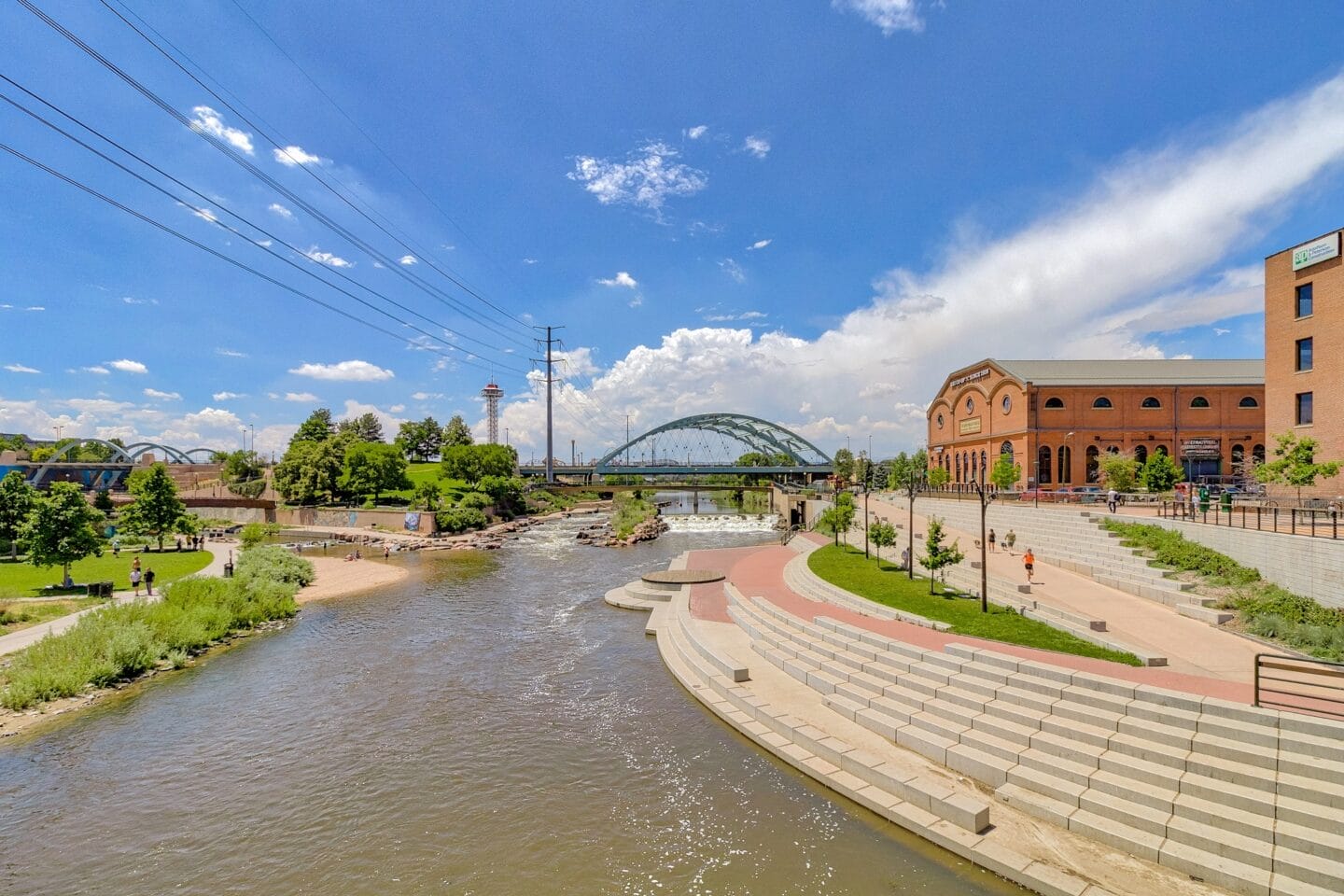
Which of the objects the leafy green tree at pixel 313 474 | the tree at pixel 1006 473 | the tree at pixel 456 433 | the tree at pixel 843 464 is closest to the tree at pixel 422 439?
the tree at pixel 456 433

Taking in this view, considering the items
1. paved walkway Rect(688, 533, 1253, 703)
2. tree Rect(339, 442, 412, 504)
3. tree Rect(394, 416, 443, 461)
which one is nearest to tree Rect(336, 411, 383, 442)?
tree Rect(394, 416, 443, 461)

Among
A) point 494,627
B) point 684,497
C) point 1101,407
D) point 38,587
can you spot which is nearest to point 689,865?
point 494,627

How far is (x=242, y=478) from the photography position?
282ft

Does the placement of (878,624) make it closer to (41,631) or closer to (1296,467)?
(1296,467)

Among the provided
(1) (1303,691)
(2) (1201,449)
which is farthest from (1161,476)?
(1) (1303,691)

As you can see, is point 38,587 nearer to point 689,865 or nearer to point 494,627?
point 494,627

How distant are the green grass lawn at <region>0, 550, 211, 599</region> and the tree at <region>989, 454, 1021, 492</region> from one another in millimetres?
53096

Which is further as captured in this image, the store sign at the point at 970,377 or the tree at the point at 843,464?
the tree at the point at 843,464

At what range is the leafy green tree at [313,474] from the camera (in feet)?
227

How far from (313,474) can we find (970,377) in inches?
2846

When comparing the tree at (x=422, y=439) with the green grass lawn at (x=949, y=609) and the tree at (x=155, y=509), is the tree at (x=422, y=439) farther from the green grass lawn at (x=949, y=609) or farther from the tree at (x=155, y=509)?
the green grass lawn at (x=949, y=609)

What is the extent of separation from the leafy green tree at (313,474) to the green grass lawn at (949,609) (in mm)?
62196

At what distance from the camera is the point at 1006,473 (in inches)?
1781

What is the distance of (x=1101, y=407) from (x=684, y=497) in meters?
110
